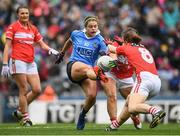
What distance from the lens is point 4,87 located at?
26.7m

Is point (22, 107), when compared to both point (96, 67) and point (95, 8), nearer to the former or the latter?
point (96, 67)

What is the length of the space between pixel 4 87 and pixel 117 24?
438cm

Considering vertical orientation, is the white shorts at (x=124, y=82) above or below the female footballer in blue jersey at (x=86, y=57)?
below

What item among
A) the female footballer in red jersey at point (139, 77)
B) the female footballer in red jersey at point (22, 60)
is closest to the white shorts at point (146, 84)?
the female footballer in red jersey at point (139, 77)

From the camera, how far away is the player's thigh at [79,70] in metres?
16.2

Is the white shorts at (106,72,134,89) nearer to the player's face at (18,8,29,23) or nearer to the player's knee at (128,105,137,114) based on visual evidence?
the player's knee at (128,105,137,114)

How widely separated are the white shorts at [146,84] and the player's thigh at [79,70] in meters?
1.31

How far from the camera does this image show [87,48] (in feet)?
54.1

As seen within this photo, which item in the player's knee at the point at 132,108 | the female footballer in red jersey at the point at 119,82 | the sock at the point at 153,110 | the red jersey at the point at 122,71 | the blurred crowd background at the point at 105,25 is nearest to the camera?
the sock at the point at 153,110

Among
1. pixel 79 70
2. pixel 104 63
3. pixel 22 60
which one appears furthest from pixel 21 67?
pixel 104 63

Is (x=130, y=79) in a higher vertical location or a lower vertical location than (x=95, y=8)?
lower

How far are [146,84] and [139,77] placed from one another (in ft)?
0.70

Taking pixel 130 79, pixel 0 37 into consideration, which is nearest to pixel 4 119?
pixel 0 37

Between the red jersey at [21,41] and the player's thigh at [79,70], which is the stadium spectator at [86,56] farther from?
the red jersey at [21,41]
